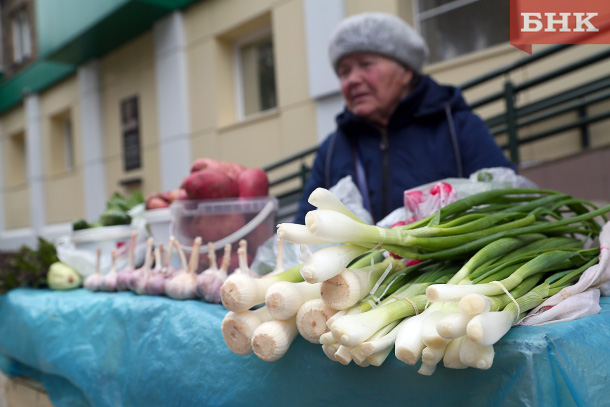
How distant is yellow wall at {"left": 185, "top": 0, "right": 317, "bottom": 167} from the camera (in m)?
5.84

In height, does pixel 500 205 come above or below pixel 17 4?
below

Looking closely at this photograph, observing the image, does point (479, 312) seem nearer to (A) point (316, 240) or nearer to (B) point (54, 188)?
(A) point (316, 240)

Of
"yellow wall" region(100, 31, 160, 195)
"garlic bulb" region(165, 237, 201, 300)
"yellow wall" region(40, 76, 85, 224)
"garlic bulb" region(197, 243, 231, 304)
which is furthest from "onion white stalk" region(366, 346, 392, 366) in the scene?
"yellow wall" region(40, 76, 85, 224)

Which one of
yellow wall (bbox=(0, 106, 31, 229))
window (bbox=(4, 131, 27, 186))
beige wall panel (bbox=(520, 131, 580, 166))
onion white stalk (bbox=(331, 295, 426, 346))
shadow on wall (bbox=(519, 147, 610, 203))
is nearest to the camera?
onion white stalk (bbox=(331, 295, 426, 346))

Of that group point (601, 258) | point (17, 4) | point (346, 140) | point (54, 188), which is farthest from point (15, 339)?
point (17, 4)

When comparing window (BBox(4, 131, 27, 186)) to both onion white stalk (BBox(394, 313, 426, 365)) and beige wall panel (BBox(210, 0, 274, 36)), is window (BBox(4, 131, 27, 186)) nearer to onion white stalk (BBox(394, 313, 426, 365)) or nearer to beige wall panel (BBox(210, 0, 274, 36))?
beige wall panel (BBox(210, 0, 274, 36))

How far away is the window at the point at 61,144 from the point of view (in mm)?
10828

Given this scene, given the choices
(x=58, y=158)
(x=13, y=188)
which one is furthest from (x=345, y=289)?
(x=13, y=188)

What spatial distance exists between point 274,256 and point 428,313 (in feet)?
3.10

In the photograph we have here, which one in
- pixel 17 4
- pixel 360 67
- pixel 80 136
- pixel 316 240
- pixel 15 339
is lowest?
pixel 15 339

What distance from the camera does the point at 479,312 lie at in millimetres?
812

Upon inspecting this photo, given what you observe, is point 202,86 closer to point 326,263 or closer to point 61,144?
point 61,144

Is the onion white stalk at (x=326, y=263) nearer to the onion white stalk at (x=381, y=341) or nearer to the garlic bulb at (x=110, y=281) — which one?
the onion white stalk at (x=381, y=341)

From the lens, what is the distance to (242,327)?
1.14 m
